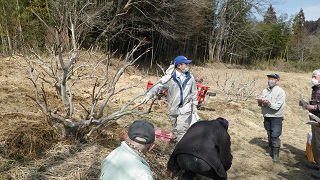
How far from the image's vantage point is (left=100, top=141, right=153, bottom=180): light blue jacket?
1340 millimetres

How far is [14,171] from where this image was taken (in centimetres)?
245

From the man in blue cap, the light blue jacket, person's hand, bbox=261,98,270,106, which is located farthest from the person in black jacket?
person's hand, bbox=261,98,270,106

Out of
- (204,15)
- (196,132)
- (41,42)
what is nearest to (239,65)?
(204,15)

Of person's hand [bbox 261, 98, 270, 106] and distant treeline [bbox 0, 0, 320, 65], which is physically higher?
distant treeline [bbox 0, 0, 320, 65]

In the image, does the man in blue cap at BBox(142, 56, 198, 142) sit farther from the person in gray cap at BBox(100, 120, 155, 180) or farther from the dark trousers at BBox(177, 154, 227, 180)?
the person in gray cap at BBox(100, 120, 155, 180)

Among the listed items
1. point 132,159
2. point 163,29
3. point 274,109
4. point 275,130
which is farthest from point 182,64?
point 163,29

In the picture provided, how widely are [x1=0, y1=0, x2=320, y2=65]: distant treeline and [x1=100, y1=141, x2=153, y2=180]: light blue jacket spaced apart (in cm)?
230

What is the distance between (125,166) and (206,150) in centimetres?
120

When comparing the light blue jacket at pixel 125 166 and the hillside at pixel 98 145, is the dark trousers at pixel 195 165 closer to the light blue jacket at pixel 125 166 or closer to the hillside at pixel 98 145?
the hillside at pixel 98 145

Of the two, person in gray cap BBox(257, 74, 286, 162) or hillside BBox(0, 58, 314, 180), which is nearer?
hillside BBox(0, 58, 314, 180)

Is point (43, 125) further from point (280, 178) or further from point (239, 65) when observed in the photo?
point (239, 65)

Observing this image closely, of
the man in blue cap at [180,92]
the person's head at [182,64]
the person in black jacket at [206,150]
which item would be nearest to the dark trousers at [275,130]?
the man in blue cap at [180,92]

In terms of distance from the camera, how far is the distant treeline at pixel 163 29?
11.1 metres

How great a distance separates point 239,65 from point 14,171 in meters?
24.1
